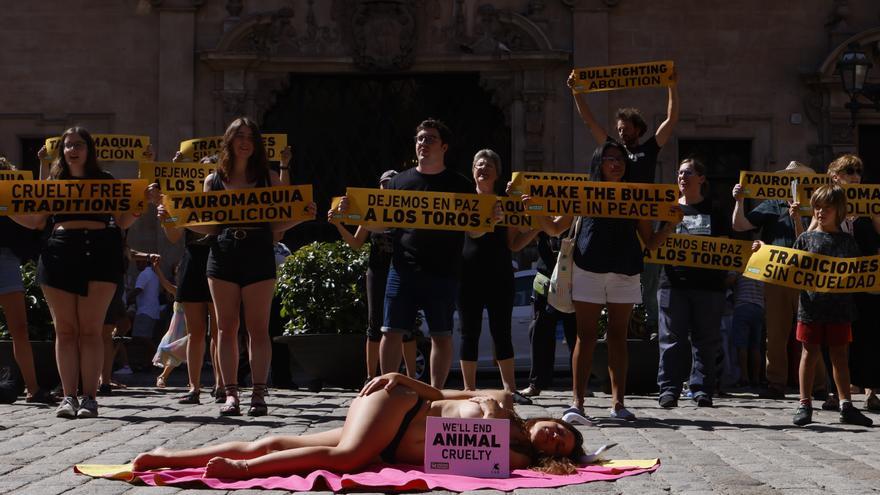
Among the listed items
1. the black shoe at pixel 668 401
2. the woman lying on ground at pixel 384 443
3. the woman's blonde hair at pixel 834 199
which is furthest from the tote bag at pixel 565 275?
the woman lying on ground at pixel 384 443

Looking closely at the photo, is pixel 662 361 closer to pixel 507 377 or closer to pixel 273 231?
pixel 507 377

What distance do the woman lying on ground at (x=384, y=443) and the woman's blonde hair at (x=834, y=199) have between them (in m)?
4.51

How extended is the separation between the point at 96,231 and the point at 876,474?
5724 millimetres

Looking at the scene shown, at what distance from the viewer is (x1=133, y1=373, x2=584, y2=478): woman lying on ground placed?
6965 mm

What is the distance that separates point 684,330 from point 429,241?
2.94 metres

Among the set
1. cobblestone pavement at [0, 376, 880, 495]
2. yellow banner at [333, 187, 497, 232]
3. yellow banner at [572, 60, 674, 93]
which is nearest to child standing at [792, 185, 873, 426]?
cobblestone pavement at [0, 376, 880, 495]

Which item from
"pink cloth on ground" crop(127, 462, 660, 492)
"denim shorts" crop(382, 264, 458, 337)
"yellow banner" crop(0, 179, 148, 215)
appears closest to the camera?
"pink cloth on ground" crop(127, 462, 660, 492)

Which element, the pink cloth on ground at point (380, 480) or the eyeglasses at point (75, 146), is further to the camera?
the eyeglasses at point (75, 146)

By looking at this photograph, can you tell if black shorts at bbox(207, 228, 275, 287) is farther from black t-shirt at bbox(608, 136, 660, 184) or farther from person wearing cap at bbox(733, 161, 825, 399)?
person wearing cap at bbox(733, 161, 825, 399)

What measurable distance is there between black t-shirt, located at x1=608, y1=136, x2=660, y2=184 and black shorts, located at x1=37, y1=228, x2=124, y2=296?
12.3 ft

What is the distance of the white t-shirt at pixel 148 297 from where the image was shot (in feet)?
62.2

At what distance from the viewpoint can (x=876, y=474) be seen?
7516mm

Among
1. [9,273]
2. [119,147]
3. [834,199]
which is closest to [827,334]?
[834,199]

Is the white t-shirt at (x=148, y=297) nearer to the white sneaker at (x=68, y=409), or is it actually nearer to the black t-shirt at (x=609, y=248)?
the white sneaker at (x=68, y=409)
